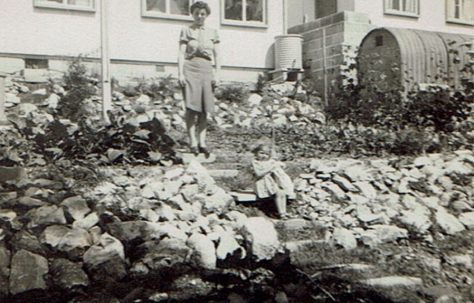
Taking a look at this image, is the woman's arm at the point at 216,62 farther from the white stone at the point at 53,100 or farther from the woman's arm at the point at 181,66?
the white stone at the point at 53,100

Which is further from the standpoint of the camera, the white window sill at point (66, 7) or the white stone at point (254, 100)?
the white stone at point (254, 100)

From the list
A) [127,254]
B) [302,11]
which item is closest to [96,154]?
[127,254]

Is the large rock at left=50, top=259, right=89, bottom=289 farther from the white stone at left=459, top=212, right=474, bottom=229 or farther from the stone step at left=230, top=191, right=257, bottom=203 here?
the white stone at left=459, top=212, right=474, bottom=229

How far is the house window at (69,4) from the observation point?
9602 mm

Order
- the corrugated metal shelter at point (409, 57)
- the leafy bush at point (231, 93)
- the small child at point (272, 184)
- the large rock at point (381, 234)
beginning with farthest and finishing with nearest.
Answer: the leafy bush at point (231, 93)
the corrugated metal shelter at point (409, 57)
the small child at point (272, 184)
the large rock at point (381, 234)

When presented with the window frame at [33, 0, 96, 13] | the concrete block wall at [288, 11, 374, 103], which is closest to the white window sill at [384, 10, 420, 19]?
the concrete block wall at [288, 11, 374, 103]

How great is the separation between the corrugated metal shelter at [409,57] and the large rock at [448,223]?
170 inches

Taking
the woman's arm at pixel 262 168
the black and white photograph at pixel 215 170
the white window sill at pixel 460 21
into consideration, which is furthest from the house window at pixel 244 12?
the woman's arm at pixel 262 168

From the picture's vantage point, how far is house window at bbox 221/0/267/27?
11250mm

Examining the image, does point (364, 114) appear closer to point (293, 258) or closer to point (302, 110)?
point (302, 110)

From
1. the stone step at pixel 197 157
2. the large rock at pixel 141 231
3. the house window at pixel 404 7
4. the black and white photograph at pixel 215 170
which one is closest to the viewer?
the black and white photograph at pixel 215 170

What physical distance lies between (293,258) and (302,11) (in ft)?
30.8

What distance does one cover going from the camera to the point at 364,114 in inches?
343

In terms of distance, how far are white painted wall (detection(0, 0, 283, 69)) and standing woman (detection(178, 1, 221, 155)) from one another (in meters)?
3.84
